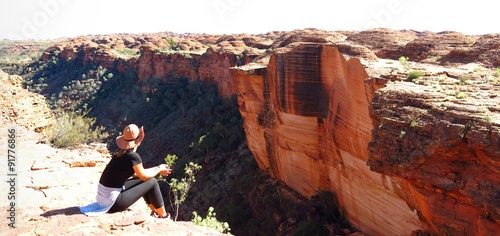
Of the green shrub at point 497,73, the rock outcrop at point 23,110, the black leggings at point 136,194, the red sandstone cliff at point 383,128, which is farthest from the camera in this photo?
the rock outcrop at point 23,110

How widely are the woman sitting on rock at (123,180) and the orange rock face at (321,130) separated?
8704 millimetres

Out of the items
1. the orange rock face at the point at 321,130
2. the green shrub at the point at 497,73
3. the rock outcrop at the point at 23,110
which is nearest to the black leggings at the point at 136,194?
the rock outcrop at the point at 23,110

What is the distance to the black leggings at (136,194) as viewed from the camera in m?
5.94

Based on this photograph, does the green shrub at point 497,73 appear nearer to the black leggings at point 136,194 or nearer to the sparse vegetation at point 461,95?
the sparse vegetation at point 461,95

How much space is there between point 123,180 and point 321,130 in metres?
13.5

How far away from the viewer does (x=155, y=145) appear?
39.2 m

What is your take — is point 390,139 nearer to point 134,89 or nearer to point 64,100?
point 134,89

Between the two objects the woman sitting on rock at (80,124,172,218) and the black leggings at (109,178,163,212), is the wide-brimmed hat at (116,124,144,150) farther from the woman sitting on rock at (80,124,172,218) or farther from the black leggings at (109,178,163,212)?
the black leggings at (109,178,163,212)

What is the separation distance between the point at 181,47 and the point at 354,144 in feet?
163

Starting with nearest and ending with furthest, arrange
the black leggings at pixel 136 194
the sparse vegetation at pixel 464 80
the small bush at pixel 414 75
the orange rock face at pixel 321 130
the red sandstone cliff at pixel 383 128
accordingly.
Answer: the black leggings at pixel 136 194 < the red sandstone cliff at pixel 383 128 < the sparse vegetation at pixel 464 80 < the small bush at pixel 414 75 < the orange rock face at pixel 321 130

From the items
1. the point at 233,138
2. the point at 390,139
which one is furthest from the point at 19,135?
the point at 233,138

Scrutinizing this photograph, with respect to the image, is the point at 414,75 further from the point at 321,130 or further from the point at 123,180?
the point at 123,180

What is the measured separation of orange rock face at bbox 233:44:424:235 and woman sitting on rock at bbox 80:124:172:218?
8.70 m

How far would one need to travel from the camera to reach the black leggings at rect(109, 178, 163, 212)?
594 cm
